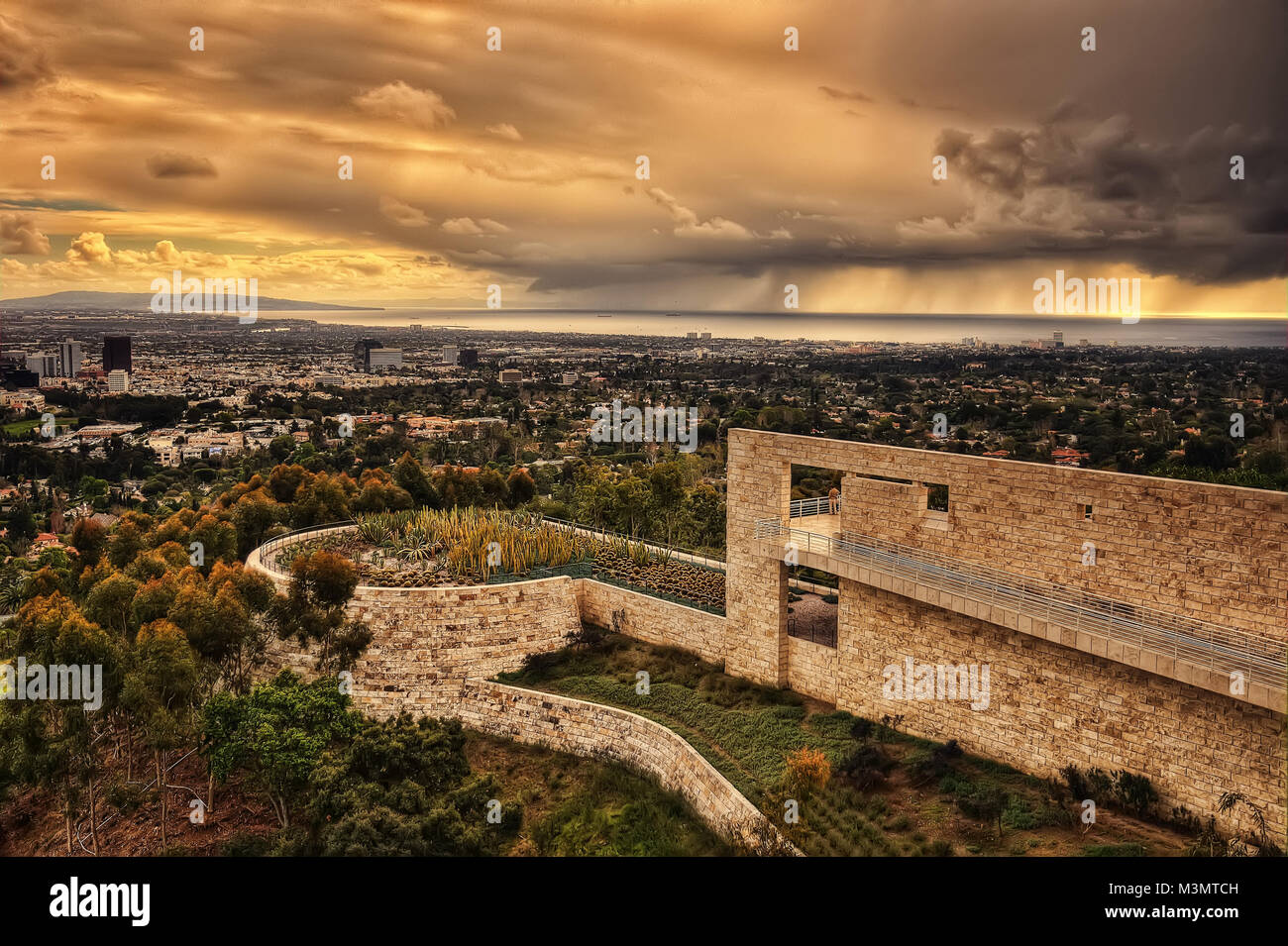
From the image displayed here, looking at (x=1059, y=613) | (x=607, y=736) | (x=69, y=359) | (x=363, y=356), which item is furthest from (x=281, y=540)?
(x=363, y=356)

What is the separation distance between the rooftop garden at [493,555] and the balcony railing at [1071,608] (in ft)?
13.5

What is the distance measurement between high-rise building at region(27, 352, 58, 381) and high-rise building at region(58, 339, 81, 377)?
595mm

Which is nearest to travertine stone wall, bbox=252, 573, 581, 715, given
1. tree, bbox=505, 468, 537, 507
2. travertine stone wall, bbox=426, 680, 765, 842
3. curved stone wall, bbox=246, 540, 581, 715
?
curved stone wall, bbox=246, 540, 581, 715

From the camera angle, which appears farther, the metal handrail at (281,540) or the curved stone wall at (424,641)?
the metal handrail at (281,540)

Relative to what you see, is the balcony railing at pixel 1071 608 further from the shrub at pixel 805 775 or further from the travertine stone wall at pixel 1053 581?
the shrub at pixel 805 775

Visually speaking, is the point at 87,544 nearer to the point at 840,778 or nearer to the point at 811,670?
the point at 811,670

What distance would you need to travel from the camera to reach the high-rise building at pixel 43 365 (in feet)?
224

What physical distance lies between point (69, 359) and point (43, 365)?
2.73 m

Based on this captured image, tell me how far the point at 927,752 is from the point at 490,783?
721cm

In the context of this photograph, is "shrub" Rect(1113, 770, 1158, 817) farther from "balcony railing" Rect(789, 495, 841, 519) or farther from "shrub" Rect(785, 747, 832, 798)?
"balcony railing" Rect(789, 495, 841, 519)

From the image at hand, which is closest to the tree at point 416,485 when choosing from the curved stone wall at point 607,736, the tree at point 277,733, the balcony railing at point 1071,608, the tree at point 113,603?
the curved stone wall at point 607,736

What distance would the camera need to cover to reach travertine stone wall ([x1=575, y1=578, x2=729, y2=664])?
713 inches

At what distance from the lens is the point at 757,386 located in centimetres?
6619
